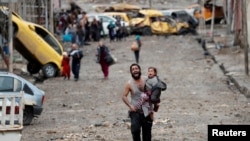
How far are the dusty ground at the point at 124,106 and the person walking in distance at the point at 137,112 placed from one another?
2630 mm

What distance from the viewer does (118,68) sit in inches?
1470

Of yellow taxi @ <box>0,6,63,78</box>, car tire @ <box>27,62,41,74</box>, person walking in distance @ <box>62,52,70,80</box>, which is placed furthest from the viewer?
car tire @ <box>27,62,41,74</box>

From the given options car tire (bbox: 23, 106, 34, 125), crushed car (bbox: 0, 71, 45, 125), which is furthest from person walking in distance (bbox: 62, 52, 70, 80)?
car tire (bbox: 23, 106, 34, 125)

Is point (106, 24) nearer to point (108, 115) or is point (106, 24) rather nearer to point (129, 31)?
point (129, 31)

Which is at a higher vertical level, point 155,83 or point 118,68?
point 155,83

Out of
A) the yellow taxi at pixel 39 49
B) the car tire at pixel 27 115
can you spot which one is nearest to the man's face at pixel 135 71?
the car tire at pixel 27 115

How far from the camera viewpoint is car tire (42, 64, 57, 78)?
3409 cm

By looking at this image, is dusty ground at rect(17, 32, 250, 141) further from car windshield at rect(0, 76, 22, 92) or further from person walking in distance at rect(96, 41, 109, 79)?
→ car windshield at rect(0, 76, 22, 92)

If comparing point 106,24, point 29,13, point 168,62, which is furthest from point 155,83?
point 106,24

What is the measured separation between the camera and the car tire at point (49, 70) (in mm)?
34094

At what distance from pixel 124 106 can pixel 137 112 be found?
30.0 ft

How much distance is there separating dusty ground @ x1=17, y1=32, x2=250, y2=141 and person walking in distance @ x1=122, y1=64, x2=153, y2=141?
2.63m

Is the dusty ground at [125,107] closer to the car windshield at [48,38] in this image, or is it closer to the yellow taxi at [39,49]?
the yellow taxi at [39,49]

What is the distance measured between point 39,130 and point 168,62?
2017 centimetres
